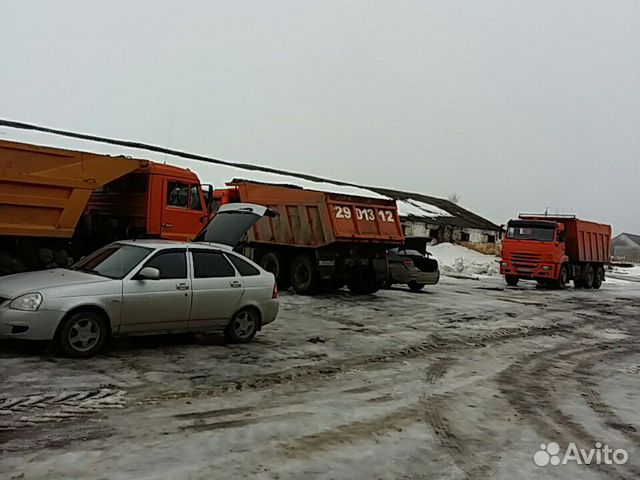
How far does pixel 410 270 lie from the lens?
66.1 feet

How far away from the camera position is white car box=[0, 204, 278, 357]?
24.1 ft

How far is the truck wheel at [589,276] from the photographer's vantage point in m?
27.8

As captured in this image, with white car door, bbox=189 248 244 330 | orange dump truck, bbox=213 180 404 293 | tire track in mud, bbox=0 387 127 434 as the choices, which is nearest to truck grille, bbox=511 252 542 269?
orange dump truck, bbox=213 180 404 293

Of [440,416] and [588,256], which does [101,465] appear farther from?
[588,256]

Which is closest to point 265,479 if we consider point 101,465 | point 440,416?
point 101,465

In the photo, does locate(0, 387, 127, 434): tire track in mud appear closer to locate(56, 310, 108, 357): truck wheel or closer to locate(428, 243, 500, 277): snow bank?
locate(56, 310, 108, 357): truck wheel

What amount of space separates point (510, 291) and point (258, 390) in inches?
708

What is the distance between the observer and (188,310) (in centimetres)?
857

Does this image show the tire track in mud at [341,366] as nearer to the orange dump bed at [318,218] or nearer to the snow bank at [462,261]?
the orange dump bed at [318,218]

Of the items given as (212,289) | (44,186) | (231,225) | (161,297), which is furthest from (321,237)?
(161,297)

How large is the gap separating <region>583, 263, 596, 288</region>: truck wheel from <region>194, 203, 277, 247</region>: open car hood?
20.8 m

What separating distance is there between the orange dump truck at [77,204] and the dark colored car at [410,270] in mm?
8000

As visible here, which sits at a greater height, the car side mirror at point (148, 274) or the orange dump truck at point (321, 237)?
the orange dump truck at point (321, 237)

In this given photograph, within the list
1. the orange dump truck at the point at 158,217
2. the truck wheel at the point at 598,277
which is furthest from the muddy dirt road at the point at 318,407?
the truck wheel at the point at 598,277
